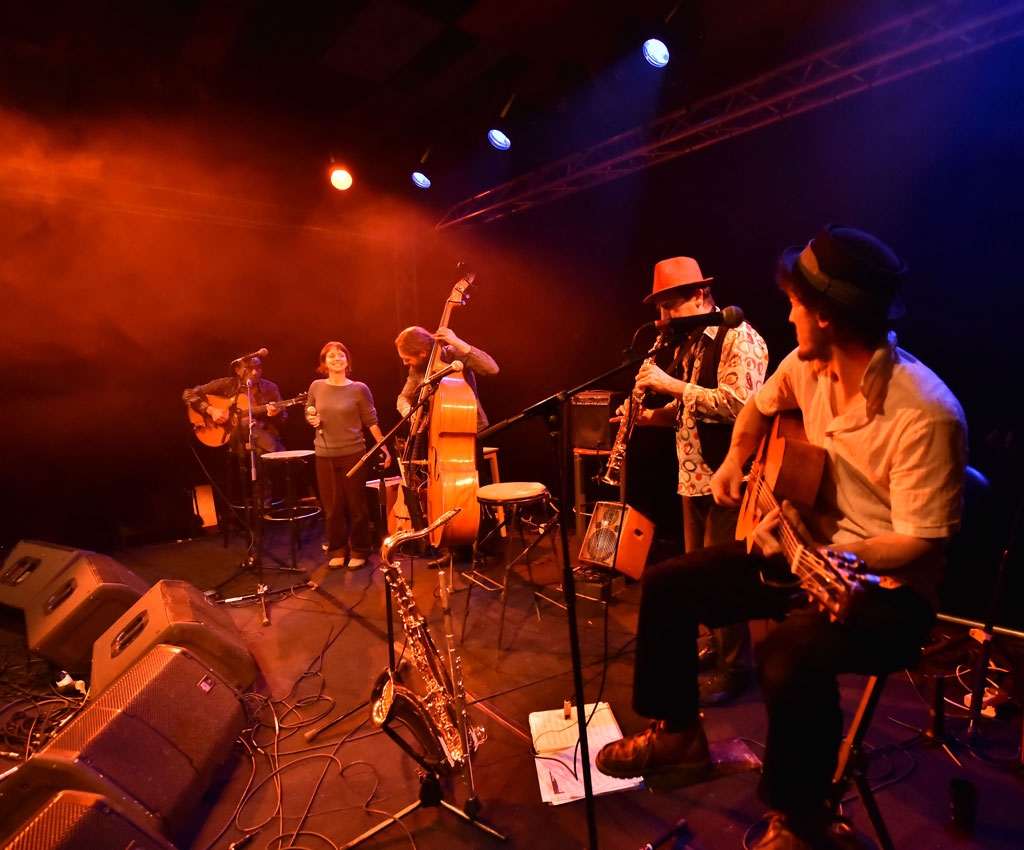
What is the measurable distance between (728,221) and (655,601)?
3.97 meters

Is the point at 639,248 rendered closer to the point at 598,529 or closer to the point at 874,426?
the point at 598,529

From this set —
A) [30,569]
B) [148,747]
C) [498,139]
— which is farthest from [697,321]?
[30,569]

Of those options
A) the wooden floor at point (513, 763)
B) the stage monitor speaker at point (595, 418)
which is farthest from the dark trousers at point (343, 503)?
the stage monitor speaker at point (595, 418)

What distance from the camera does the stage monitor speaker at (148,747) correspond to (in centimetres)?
191

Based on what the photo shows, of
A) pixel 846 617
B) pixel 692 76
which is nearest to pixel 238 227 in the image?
pixel 692 76

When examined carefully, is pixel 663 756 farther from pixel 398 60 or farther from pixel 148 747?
pixel 398 60

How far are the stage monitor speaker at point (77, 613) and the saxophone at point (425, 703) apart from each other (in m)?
2.36

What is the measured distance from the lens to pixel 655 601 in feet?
7.02

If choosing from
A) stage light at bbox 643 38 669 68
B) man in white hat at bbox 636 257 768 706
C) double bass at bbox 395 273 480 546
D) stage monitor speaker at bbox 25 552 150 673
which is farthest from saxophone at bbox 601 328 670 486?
stage monitor speaker at bbox 25 552 150 673

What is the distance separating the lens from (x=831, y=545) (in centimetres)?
188

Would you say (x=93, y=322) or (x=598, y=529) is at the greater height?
(x=93, y=322)

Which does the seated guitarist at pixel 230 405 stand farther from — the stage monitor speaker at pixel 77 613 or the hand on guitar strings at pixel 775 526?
the hand on guitar strings at pixel 775 526

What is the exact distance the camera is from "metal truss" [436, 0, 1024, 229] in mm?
3145

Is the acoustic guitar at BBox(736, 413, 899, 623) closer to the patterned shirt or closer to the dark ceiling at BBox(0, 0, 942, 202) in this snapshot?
the patterned shirt
